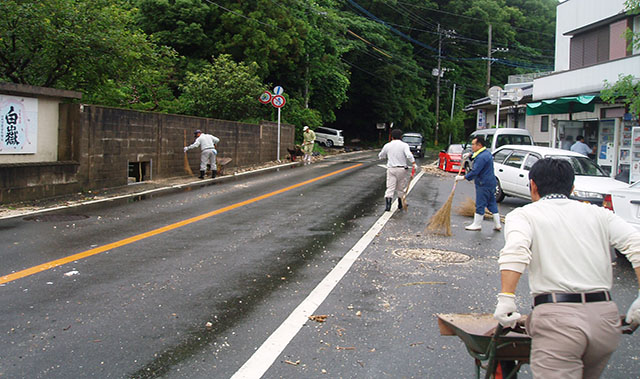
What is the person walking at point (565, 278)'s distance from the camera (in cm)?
264

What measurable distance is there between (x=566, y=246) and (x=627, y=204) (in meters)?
5.95

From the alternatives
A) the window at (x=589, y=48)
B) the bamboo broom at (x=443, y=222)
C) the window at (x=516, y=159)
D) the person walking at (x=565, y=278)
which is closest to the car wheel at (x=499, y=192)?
the window at (x=516, y=159)

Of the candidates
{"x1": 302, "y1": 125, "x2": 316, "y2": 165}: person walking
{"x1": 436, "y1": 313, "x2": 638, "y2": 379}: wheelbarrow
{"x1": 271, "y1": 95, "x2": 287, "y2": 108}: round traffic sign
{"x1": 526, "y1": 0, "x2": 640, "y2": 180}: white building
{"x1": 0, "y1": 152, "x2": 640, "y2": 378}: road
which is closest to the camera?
{"x1": 436, "y1": 313, "x2": 638, "y2": 379}: wheelbarrow

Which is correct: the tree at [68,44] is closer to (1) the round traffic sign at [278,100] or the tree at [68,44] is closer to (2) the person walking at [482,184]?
(1) the round traffic sign at [278,100]

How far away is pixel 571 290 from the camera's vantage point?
9.09 ft

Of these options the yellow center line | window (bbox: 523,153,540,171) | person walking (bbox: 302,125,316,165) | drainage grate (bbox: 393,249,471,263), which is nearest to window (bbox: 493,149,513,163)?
window (bbox: 523,153,540,171)

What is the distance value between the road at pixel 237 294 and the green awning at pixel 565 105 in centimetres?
1087

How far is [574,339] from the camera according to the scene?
103 inches

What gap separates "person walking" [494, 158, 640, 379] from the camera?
264 centimetres

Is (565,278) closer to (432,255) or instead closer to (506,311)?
(506,311)

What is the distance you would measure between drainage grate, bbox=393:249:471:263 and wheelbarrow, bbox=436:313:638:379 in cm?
420

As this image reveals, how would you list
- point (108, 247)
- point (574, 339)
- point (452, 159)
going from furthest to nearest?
point (452, 159) < point (108, 247) < point (574, 339)

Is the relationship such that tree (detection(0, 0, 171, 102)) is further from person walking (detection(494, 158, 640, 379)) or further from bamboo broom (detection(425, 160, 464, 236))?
person walking (detection(494, 158, 640, 379))

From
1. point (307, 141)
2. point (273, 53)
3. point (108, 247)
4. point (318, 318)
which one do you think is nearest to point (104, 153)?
point (108, 247)
